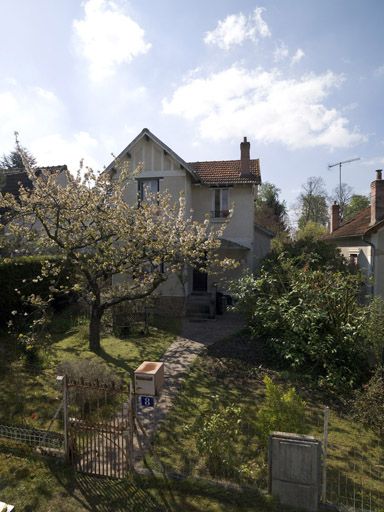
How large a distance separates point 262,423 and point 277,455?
0.83 metres

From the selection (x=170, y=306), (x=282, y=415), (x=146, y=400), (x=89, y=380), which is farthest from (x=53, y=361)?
(x=170, y=306)

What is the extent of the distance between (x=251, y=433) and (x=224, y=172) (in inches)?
597

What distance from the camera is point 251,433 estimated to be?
21.6ft

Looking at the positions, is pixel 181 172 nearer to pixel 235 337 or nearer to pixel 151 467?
pixel 235 337

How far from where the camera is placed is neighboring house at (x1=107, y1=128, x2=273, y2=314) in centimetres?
1753

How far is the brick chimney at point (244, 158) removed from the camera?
18.4 m

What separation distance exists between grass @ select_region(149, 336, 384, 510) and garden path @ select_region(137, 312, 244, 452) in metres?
0.25

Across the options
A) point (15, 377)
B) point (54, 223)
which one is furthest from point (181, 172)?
point (15, 377)

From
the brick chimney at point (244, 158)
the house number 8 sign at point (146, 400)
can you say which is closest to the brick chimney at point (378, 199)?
the brick chimney at point (244, 158)

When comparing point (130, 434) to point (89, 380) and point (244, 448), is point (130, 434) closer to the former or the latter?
point (244, 448)

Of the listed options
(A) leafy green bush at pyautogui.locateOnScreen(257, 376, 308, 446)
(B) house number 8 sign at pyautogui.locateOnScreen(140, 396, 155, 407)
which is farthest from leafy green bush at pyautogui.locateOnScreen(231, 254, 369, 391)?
(B) house number 8 sign at pyautogui.locateOnScreen(140, 396, 155, 407)

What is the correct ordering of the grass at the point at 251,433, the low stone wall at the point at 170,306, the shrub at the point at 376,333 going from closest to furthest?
the grass at the point at 251,433 → the shrub at the point at 376,333 → the low stone wall at the point at 170,306

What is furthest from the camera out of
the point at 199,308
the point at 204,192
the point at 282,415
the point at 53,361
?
the point at 204,192

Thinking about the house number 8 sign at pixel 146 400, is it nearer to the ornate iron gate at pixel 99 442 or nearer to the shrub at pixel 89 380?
the ornate iron gate at pixel 99 442
